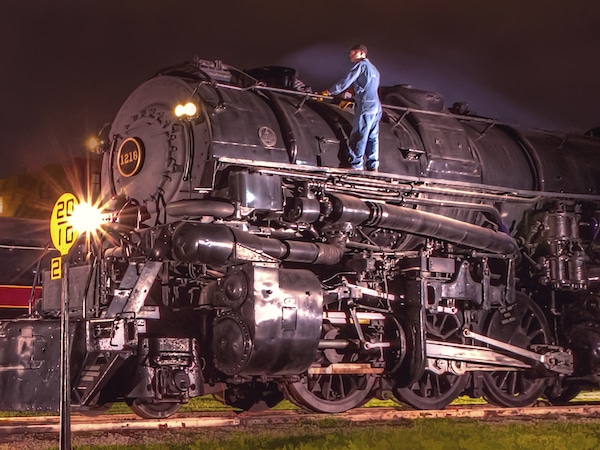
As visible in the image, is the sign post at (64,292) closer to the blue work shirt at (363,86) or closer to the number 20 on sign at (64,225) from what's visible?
the number 20 on sign at (64,225)

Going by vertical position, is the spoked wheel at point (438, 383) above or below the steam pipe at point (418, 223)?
below

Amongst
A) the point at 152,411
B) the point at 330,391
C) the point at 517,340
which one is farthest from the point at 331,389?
the point at 517,340

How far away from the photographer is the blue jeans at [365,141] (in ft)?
28.9

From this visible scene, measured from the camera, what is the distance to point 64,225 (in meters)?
6.60

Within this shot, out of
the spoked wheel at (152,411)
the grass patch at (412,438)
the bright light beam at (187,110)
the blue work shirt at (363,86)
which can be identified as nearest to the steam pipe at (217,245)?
the bright light beam at (187,110)

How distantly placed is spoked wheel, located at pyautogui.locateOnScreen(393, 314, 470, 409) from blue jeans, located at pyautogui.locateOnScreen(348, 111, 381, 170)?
2167 millimetres

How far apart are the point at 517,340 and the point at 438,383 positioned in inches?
50.7

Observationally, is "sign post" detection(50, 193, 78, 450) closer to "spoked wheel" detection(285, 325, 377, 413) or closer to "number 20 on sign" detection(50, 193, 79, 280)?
"number 20 on sign" detection(50, 193, 79, 280)

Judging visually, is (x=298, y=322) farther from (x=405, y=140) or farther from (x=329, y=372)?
(x=405, y=140)

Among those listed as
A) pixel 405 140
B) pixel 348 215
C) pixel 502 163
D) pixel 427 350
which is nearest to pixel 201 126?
pixel 348 215

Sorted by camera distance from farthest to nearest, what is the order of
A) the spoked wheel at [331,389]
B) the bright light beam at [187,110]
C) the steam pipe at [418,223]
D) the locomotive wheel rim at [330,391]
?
the locomotive wheel rim at [330,391]
the spoked wheel at [331,389]
the steam pipe at [418,223]
the bright light beam at [187,110]

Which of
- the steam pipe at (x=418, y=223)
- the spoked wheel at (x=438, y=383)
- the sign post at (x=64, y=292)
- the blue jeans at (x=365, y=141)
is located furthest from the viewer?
the spoked wheel at (x=438, y=383)

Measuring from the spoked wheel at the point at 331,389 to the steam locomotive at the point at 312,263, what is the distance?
0.08ft

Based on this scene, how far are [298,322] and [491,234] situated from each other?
3.20 metres
